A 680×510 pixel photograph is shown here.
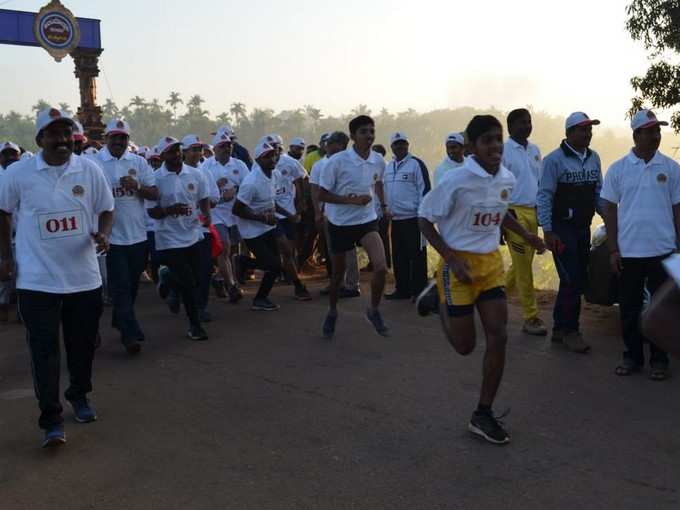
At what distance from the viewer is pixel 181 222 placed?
24.8 feet

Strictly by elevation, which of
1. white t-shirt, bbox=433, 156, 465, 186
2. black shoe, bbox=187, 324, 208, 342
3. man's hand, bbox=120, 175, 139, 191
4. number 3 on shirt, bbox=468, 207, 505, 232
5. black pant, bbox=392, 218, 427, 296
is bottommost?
black shoe, bbox=187, 324, 208, 342

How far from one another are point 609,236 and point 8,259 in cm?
438

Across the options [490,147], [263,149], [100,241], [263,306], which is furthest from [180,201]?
[490,147]

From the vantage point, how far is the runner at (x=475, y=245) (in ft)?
15.4

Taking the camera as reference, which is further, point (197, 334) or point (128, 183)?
point (197, 334)

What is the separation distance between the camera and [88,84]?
2091cm

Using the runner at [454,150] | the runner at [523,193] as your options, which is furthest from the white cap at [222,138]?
the runner at [523,193]

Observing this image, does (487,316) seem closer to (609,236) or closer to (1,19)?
(609,236)

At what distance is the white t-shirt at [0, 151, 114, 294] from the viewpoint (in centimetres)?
475

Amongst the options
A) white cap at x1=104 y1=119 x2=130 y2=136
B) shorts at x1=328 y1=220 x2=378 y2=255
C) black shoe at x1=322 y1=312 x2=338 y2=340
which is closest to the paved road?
black shoe at x1=322 y1=312 x2=338 y2=340

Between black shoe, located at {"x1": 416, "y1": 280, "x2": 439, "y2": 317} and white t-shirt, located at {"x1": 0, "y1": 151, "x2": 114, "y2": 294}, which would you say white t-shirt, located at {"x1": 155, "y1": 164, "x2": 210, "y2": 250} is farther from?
black shoe, located at {"x1": 416, "y1": 280, "x2": 439, "y2": 317}

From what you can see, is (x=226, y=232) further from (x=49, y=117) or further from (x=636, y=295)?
(x=636, y=295)

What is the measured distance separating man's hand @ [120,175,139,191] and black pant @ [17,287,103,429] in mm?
2172

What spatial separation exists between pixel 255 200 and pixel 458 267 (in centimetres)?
485
